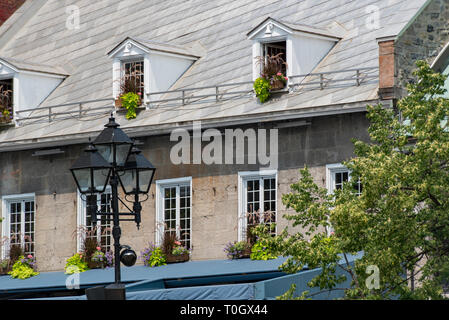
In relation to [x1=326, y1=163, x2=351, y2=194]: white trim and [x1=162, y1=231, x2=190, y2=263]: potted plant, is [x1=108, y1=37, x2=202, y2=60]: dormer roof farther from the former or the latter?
[x1=326, y1=163, x2=351, y2=194]: white trim

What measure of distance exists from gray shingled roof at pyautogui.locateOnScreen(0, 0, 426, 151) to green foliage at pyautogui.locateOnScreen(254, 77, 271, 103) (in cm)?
19

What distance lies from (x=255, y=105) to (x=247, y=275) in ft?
14.0

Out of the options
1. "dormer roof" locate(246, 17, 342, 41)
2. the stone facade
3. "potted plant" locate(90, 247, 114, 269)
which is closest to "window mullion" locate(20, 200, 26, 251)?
the stone facade

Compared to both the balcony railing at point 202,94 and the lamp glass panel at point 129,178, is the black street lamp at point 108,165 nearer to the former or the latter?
the lamp glass panel at point 129,178

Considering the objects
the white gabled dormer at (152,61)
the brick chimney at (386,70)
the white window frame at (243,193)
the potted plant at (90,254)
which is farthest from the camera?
the potted plant at (90,254)

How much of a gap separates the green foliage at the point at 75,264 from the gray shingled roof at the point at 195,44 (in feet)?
9.72

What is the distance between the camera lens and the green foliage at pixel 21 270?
111 feet

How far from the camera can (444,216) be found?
22312 millimetres

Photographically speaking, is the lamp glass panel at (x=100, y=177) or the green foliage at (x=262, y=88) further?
the green foliage at (x=262, y=88)

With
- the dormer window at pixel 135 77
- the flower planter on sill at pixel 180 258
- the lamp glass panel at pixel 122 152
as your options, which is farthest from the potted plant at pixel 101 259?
the lamp glass panel at pixel 122 152

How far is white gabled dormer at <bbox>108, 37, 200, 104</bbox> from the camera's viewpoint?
32.9 metres

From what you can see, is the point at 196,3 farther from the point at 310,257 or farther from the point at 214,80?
the point at 310,257
